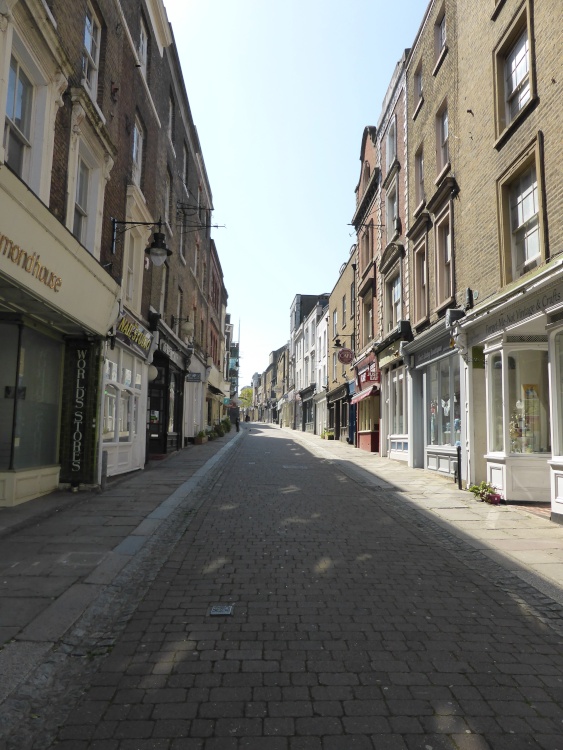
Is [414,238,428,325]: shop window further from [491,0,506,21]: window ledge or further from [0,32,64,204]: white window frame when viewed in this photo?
[0,32,64,204]: white window frame

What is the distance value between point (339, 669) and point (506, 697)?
97 cm

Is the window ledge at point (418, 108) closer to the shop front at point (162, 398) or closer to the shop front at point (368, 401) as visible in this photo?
the shop front at point (368, 401)

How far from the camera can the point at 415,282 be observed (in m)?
16.1

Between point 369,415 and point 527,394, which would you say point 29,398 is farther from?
point 369,415

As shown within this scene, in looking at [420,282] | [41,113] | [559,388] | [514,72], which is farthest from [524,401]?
[41,113]

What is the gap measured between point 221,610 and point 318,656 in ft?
3.58

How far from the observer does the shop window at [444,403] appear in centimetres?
1307

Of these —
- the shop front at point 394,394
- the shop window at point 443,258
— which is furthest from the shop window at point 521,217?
the shop front at point 394,394

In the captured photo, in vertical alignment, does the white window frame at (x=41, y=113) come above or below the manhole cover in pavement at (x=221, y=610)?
above

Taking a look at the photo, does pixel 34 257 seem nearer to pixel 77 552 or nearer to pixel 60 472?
pixel 77 552

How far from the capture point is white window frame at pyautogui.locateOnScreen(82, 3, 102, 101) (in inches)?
404

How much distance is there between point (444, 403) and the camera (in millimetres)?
14031

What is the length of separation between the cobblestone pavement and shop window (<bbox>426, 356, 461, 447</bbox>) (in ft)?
22.1

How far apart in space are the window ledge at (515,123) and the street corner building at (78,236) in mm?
7051
